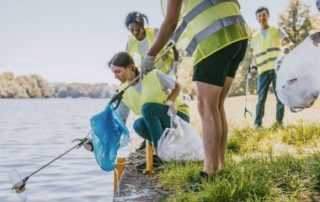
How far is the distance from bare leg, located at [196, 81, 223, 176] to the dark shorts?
0.14ft

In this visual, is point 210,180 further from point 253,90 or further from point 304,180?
point 253,90

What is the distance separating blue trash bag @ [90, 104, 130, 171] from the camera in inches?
175

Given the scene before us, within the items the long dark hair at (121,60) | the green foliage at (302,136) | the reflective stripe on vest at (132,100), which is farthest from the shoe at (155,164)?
the green foliage at (302,136)

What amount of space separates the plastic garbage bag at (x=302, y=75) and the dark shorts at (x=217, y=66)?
19.6 inches

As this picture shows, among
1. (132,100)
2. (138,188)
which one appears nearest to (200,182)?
(138,188)

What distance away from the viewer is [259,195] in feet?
11.3

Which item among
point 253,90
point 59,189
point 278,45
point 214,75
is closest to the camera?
point 214,75

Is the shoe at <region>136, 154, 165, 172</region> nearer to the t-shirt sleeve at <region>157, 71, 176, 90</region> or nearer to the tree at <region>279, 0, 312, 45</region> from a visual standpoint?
the t-shirt sleeve at <region>157, 71, 176, 90</region>

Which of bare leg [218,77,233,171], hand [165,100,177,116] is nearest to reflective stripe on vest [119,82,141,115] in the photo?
hand [165,100,177,116]

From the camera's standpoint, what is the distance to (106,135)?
176 inches

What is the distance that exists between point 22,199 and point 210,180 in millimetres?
1885

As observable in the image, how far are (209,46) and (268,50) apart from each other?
569cm

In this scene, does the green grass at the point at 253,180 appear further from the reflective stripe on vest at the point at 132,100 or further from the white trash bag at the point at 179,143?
the reflective stripe on vest at the point at 132,100

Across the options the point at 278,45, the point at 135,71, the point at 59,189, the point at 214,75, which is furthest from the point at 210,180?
the point at 278,45
